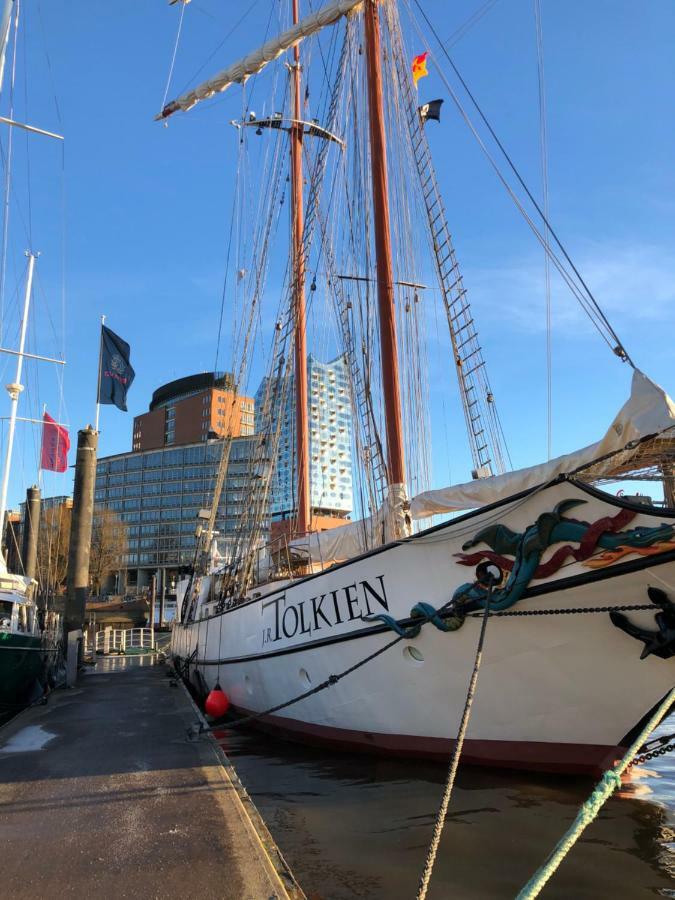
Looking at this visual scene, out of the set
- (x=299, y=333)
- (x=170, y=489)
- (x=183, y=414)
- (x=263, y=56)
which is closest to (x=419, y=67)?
(x=263, y=56)

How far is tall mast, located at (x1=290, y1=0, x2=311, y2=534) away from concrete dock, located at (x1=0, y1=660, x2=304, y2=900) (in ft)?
27.5

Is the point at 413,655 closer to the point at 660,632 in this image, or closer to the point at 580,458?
the point at 660,632

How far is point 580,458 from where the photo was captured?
22.4 ft

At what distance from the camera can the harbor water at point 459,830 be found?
177 inches

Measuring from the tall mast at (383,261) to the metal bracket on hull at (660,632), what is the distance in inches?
164

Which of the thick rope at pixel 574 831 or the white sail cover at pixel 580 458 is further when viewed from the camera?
the white sail cover at pixel 580 458

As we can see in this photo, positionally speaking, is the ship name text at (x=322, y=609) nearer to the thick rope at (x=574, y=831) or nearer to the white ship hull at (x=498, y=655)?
the white ship hull at (x=498, y=655)

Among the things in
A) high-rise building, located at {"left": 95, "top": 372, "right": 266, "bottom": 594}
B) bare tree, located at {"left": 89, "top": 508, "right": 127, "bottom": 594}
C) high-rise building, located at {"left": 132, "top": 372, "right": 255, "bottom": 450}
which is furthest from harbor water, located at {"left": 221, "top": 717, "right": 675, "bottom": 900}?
high-rise building, located at {"left": 132, "top": 372, "right": 255, "bottom": 450}

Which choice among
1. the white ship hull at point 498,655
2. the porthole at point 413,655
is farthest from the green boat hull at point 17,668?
the porthole at point 413,655

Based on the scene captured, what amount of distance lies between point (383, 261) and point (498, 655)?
6.55 m

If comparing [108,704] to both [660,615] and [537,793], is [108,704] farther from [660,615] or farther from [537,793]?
[660,615]

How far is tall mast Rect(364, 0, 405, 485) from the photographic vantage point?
960 centimetres

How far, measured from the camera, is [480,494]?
834 cm

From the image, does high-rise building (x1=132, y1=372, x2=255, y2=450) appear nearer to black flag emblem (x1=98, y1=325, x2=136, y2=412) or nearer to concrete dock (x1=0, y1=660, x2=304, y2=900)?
black flag emblem (x1=98, y1=325, x2=136, y2=412)
